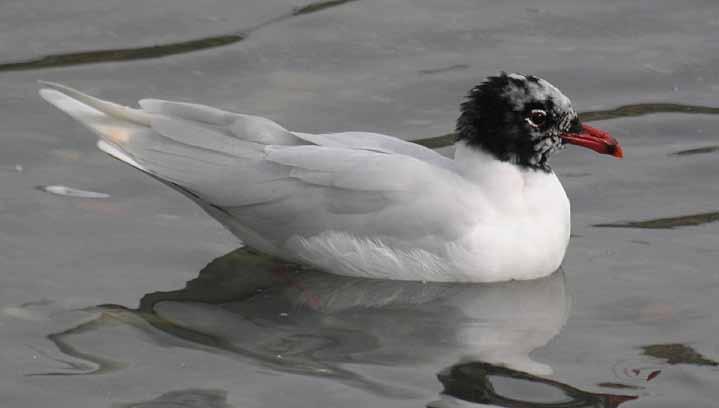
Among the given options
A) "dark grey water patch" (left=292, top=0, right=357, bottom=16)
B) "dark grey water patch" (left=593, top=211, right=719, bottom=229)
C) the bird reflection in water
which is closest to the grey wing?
the bird reflection in water

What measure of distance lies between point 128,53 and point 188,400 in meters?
5.03

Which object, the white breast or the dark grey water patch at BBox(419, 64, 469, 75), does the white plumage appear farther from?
the dark grey water patch at BBox(419, 64, 469, 75)

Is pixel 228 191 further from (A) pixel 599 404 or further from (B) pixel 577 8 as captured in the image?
(B) pixel 577 8

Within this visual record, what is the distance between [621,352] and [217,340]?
200cm

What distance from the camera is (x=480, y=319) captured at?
8.75 metres

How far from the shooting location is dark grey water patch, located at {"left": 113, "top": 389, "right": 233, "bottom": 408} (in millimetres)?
7602

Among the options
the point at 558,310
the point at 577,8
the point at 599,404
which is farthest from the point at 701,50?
the point at 599,404

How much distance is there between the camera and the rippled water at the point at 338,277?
7.95 meters

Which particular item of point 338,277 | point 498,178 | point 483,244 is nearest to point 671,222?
point 498,178

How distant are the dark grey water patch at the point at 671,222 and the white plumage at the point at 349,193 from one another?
66 cm

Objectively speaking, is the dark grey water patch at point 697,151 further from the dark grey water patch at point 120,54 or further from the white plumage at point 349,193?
the dark grey water patch at point 120,54

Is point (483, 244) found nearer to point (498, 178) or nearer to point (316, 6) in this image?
point (498, 178)

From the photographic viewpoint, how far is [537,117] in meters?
9.27

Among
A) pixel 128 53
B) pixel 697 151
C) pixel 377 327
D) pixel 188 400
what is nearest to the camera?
pixel 188 400
